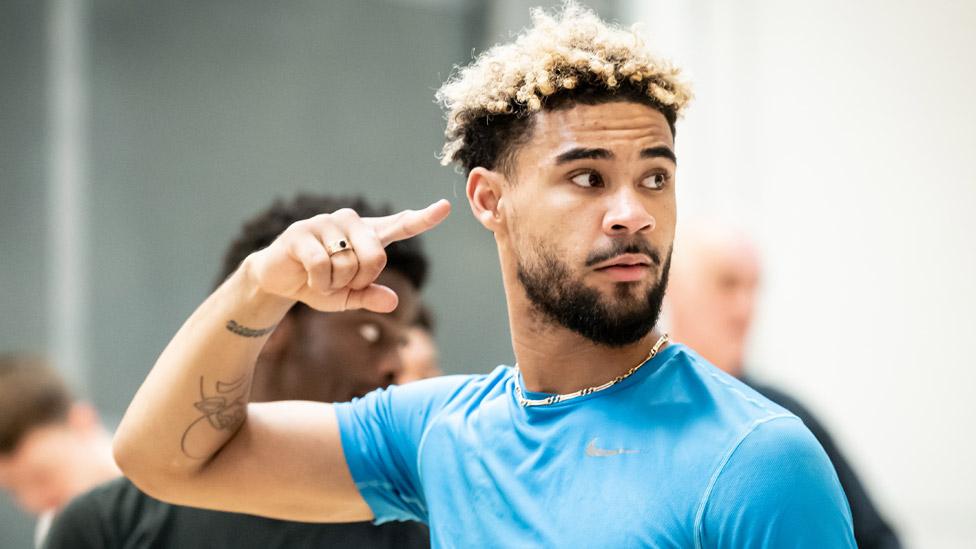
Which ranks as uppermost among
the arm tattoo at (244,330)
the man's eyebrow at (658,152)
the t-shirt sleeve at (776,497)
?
the man's eyebrow at (658,152)

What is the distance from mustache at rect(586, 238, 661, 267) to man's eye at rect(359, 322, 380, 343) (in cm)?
75

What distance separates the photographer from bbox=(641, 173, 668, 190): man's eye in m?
1.45

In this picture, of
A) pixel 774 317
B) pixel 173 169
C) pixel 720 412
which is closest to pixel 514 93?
pixel 720 412

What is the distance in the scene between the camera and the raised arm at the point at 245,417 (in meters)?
1.46

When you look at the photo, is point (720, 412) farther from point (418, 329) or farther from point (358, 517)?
point (418, 329)

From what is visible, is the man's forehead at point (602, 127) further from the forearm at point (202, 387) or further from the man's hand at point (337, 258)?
the forearm at point (202, 387)

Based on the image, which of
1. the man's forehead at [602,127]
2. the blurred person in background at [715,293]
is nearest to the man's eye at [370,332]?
the man's forehead at [602,127]

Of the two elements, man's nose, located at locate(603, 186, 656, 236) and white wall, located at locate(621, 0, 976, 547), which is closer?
man's nose, located at locate(603, 186, 656, 236)

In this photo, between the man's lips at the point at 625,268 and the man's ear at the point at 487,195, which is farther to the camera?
the man's ear at the point at 487,195

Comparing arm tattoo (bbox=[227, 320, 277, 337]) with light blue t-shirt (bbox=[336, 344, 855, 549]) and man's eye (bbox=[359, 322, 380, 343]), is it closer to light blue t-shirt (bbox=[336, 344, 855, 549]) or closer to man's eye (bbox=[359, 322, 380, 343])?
light blue t-shirt (bbox=[336, 344, 855, 549])

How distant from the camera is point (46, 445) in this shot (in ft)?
9.17

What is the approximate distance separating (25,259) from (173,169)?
0.54 meters

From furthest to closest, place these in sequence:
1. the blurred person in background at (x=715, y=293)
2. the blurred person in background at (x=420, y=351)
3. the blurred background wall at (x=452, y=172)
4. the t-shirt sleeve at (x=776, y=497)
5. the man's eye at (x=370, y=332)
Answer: the blurred background wall at (x=452, y=172), the blurred person in background at (x=715, y=293), the blurred person in background at (x=420, y=351), the man's eye at (x=370, y=332), the t-shirt sleeve at (x=776, y=497)

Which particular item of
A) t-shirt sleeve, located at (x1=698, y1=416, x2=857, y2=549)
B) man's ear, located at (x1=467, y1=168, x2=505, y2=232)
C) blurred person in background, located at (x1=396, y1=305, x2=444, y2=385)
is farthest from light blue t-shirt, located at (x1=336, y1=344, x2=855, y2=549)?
blurred person in background, located at (x1=396, y1=305, x2=444, y2=385)
